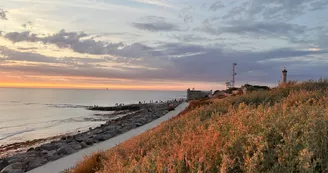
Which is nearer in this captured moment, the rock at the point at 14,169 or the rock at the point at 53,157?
the rock at the point at 14,169

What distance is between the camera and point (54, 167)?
12.0 meters

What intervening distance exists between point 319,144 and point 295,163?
0.61 meters

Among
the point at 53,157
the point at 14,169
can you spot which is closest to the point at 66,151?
the point at 53,157

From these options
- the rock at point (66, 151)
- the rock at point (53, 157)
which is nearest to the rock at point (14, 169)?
the rock at point (53, 157)

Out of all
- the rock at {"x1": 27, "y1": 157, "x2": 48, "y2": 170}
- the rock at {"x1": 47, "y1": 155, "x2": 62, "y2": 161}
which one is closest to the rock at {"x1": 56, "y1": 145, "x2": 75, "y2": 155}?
the rock at {"x1": 47, "y1": 155, "x2": 62, "y2": 161}

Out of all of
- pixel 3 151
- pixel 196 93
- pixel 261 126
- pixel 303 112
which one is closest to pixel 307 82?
pixel 303 112

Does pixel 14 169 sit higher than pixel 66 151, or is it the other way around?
pixel 66 151

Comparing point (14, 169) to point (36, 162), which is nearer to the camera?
point (14, 169)

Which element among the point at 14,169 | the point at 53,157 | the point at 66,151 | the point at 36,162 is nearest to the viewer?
the point at 14,169

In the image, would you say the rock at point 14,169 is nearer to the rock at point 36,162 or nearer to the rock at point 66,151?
the rock at point 36,162

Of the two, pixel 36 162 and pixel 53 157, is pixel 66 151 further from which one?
pixel 36 162

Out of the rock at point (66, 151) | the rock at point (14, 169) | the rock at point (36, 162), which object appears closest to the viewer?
the rock at point (14, 169)

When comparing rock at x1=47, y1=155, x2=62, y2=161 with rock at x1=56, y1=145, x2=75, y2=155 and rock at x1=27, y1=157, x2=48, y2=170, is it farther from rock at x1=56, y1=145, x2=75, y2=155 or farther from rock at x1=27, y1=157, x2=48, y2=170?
rock at x1=56, y1=145, x2=75, y2=155

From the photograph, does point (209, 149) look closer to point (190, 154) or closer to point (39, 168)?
point (190, 154)
